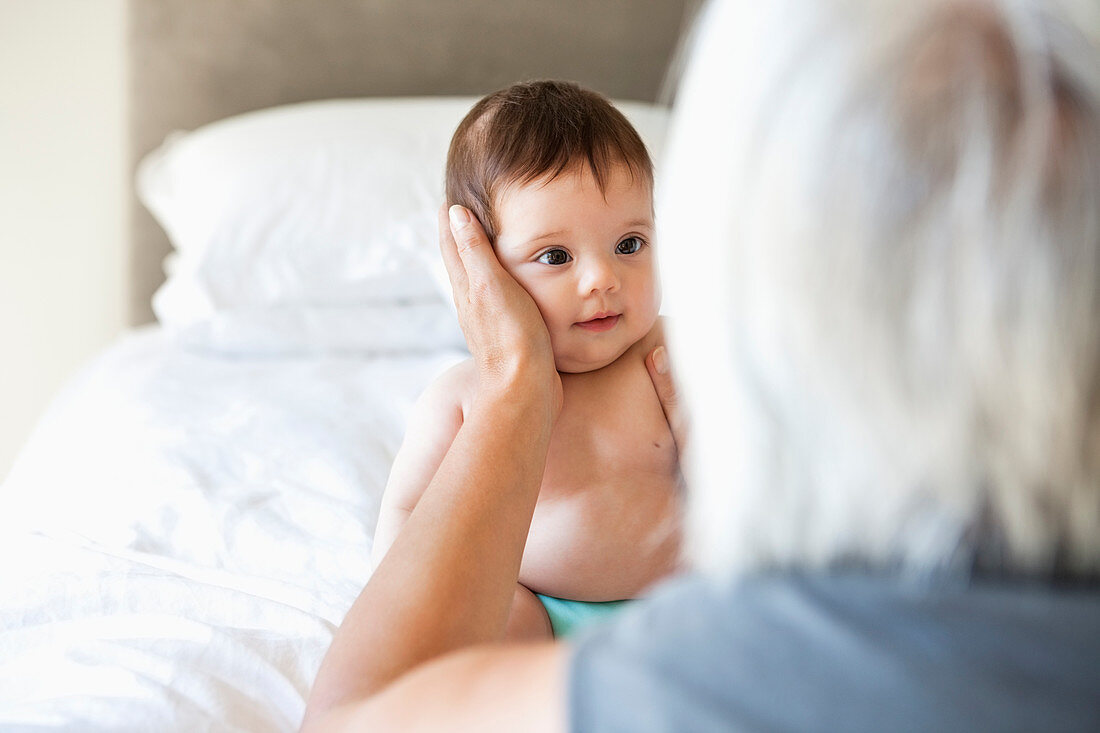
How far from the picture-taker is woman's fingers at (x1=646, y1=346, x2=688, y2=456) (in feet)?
3.43

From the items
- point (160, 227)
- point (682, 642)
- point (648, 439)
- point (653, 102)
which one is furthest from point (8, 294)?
point (682, 642)

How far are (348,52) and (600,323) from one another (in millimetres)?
1445

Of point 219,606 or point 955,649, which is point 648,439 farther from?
point 955,649

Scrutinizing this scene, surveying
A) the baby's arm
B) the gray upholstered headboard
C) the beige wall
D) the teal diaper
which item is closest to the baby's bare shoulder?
the baby's arm

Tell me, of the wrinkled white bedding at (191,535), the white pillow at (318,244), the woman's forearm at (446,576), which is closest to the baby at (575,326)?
the wrinkled white bedding at (191,535)

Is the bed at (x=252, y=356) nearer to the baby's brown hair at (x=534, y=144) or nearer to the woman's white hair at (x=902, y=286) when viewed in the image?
the baby's brown hair at (x=534, y=144)

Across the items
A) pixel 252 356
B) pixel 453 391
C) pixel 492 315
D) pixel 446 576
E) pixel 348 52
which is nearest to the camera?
pixel 446 576

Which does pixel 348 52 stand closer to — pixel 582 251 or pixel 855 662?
pixel 582 251

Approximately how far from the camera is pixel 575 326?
1.01m

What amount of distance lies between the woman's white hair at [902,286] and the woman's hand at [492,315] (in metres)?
0.41

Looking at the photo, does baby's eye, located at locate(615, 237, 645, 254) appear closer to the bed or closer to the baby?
the baby

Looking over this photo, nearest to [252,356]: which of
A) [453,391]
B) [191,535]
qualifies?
[191,535]

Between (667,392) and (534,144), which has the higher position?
(534,144)

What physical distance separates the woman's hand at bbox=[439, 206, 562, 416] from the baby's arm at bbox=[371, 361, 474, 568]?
0.10 meters
